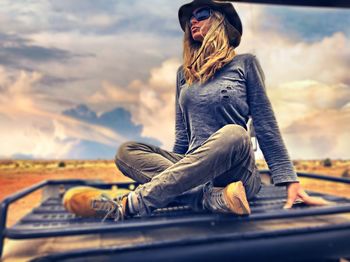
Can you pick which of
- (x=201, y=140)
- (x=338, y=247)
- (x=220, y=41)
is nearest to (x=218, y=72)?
(x=220, y=41)

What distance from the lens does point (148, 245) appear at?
2.58 ft

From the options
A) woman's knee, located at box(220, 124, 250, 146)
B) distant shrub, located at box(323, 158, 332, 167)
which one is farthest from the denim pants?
distant shrub, located at box(323, 158, 332, 167)

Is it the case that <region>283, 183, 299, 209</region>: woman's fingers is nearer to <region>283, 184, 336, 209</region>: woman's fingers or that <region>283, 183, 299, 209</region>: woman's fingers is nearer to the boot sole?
<region>283, 184, 336, 209</region>: woman's fingers

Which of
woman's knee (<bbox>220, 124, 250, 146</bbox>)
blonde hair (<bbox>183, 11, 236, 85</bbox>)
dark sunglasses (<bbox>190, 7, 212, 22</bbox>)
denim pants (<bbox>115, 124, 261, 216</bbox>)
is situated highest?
dark sunglasses (<bbox>190, 7, 212, 22</bbox>)

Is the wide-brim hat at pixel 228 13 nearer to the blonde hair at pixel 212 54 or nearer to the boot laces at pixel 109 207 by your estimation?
the blonde hair at pixel 212 54

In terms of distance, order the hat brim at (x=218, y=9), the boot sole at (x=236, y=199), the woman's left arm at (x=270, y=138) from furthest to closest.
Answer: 1. the hat brim at (x=218, y=9)
2. the woman's left arm at (x=270, y=138)
3. the boot sole at (x=236, y=199)

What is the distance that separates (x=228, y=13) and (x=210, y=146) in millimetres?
637

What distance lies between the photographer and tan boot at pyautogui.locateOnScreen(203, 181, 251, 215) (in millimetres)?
914

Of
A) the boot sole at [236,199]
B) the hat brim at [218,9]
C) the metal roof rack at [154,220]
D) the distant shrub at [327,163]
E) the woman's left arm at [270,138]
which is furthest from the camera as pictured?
the distant shrub at [327,163]

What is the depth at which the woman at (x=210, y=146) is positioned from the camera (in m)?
0.94

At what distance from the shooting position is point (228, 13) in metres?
1.23

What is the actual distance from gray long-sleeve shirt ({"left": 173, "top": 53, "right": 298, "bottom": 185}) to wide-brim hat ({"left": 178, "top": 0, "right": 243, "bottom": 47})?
0.11m

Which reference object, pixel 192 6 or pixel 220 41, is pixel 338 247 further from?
pixel 192 6

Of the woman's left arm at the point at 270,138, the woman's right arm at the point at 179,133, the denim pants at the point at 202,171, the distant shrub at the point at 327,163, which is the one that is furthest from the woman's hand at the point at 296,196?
the distant shrub at the point at 327,163
